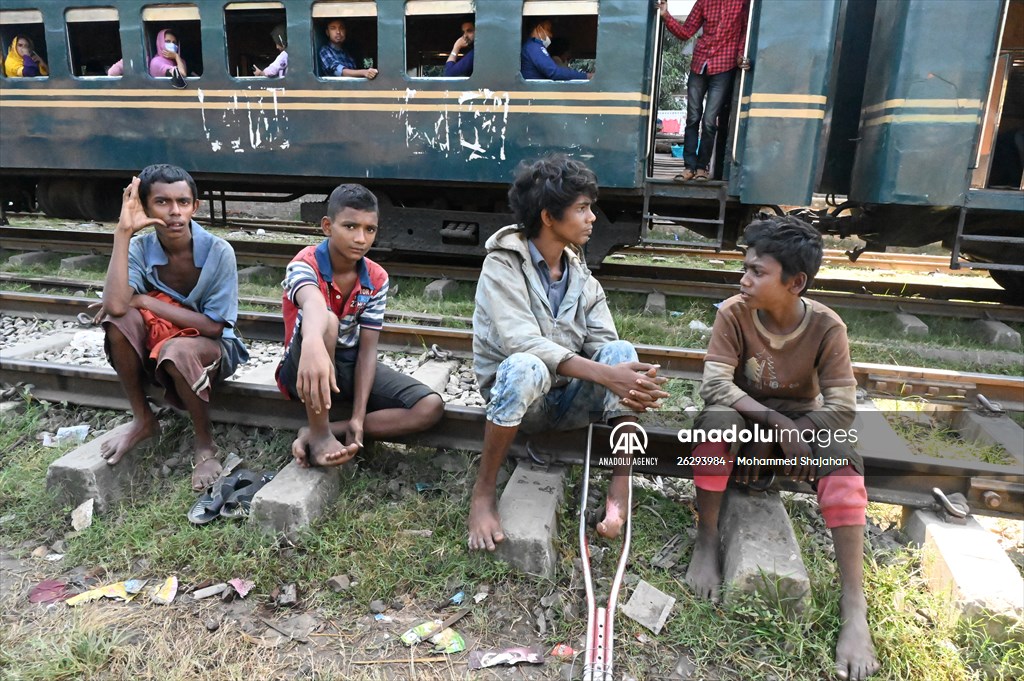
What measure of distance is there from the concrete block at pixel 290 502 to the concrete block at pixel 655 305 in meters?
3.57

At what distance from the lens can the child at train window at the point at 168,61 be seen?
6.10m

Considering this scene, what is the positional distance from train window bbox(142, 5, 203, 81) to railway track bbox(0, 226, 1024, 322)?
1.85m

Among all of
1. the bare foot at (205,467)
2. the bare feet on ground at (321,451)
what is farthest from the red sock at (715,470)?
the bare foot at (205,467)

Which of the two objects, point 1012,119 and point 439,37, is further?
point 1012,119

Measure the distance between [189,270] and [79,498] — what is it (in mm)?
1011

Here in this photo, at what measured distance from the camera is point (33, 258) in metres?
6.64

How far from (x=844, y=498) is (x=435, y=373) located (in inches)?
91.3

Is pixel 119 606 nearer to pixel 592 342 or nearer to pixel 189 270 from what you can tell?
pixel 189 270

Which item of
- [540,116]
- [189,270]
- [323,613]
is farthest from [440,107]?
[323,613]

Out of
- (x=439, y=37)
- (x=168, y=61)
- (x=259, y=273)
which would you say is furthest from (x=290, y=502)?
(x=439, y=37)

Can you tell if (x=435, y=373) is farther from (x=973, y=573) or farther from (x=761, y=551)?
(x=973, y=573)

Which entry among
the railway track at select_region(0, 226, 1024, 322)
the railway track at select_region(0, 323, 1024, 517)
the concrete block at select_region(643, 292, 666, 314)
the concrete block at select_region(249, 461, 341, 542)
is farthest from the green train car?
the concrete block at select_region(249, 461, 341, 542)

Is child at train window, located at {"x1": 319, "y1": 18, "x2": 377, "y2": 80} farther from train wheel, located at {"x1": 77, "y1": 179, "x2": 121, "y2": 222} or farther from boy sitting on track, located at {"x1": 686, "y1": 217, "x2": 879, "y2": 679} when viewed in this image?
boy sitting on track, located at {"x1": 686, "y1": 217, "x2": 879, "y2": 679}

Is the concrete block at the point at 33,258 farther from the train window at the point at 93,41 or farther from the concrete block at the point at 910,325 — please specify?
the concrete block at the point at 910,325
